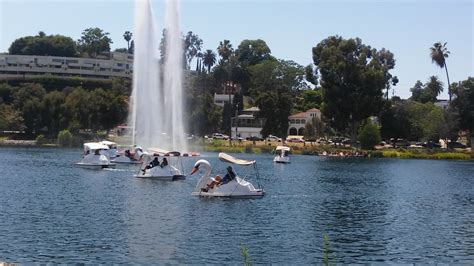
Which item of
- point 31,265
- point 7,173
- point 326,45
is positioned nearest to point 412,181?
point 7,173

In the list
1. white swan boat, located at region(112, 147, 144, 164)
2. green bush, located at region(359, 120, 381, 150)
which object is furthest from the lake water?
green bush, located at region(359, 120, 381, 150)

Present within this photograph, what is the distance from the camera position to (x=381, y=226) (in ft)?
128

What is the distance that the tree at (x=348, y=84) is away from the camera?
424 ft

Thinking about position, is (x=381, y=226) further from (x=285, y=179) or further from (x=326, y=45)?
(x=326, y=45)

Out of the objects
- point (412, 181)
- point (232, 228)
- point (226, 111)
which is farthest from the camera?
point (226, 111)

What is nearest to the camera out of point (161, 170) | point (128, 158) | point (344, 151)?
point (161, 170)

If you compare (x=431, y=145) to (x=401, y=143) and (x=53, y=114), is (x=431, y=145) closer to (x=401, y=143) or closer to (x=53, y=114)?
(x=401, y=143)

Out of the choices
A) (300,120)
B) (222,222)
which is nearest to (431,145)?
(300,120)

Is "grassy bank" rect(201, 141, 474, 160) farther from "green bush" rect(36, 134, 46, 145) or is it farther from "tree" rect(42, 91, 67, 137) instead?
"green bush" rect(36, 134, 46, 145)

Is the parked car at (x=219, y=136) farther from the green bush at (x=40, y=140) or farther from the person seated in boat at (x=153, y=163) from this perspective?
the person seated in boat at (x=153, y=163)

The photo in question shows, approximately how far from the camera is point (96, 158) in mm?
78125

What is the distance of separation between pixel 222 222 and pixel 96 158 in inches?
1699

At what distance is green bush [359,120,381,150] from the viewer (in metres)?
132

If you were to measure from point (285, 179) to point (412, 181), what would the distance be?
1485 cm
